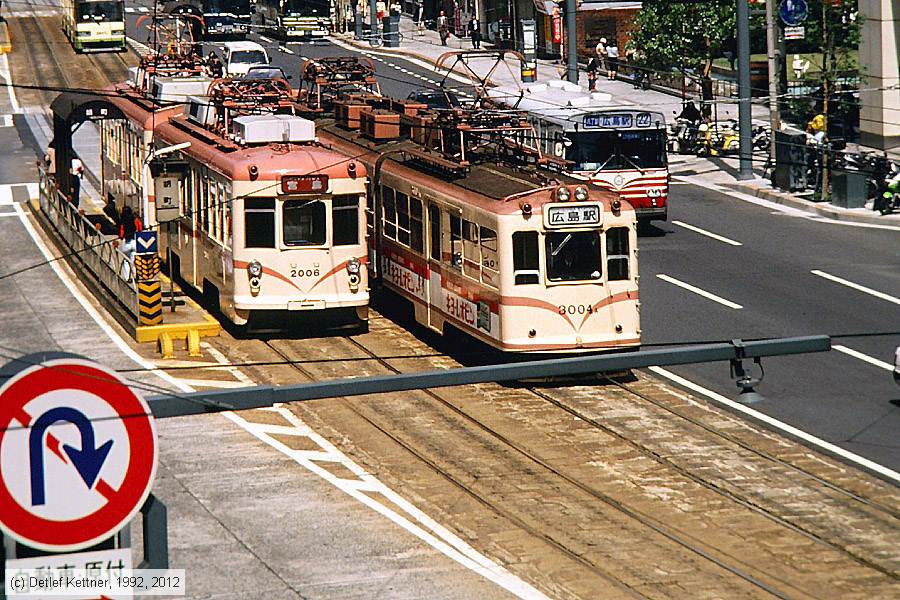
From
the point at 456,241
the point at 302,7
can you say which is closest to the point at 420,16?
the point at 302,7

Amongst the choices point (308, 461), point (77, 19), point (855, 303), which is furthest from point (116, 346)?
point (77, 19)

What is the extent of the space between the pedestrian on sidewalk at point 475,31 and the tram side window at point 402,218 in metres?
48.4

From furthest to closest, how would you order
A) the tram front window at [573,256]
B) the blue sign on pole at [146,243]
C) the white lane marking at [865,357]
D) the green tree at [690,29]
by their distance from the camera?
the green tree at [690,29]
the blue sign on pole at [146,243]
the white lane marking at [865,357]
the tram front window at [573,256]

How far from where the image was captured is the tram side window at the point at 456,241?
2523 cm

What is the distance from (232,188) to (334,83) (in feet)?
35.9

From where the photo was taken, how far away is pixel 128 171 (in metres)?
35.4

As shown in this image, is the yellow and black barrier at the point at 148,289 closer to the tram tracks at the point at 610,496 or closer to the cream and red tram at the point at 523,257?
the tram tracks at the point at 610,496

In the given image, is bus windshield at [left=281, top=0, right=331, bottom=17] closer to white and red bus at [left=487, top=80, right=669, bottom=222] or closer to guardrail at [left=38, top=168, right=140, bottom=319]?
guardrail at [left=38, top=168, right=140, bottom=319]

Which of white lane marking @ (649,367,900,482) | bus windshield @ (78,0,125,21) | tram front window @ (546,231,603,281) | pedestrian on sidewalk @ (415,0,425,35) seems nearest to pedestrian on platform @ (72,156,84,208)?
white lane marking @ (649,367,900,482)

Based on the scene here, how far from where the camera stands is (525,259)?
23.7 meters

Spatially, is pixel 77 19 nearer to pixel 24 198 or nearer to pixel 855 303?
pixel 24 198

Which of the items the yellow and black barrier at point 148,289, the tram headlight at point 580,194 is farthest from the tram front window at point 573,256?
the yellow and black barrier at point 148,289

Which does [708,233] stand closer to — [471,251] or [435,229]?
[435,229]

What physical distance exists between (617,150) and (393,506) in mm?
18496
